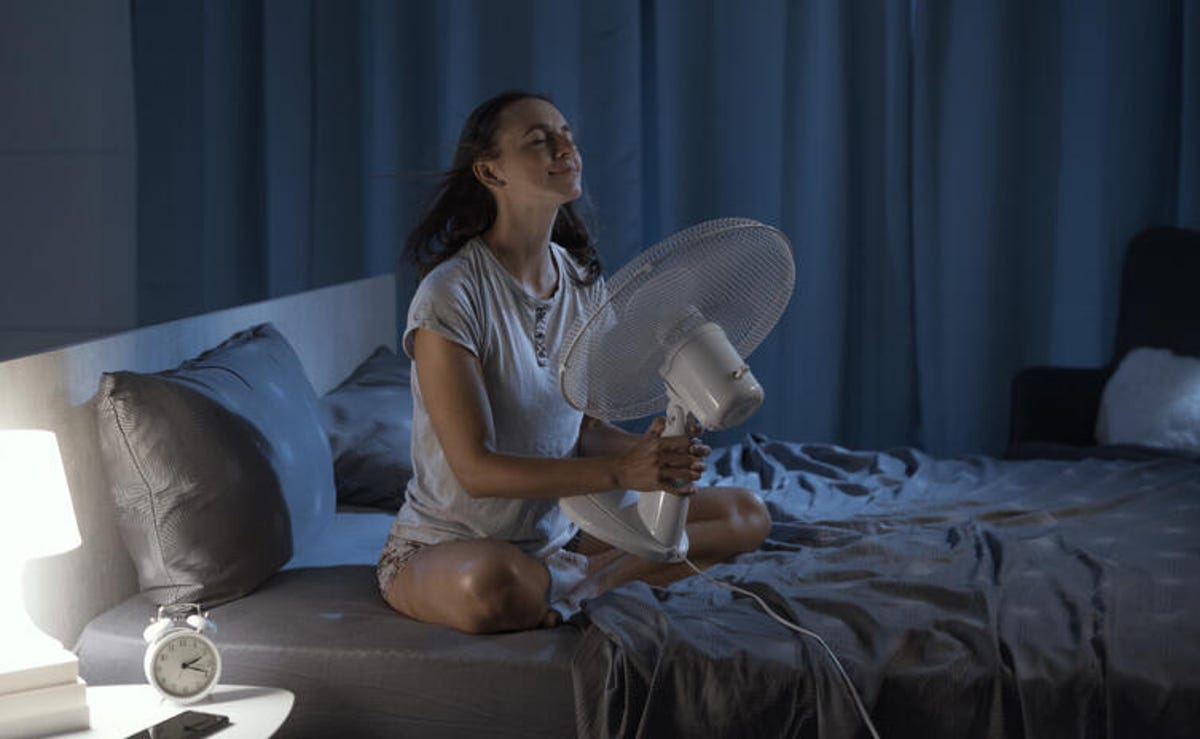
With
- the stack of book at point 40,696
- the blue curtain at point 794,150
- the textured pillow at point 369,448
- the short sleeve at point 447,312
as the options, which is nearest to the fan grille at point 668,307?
the short sleeve at point 447,312

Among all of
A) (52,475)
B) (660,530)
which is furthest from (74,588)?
(660,530)

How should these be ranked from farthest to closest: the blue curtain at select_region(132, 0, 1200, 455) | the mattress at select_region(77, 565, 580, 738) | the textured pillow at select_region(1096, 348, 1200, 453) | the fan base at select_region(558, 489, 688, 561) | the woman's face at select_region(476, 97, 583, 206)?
the blue curtain at select_region(132, 0, 1200, 455) < the textured pillow at select_region(1096, 348, 1200, 453) < the woman's face at select_region(476, 97, 583, 206) < the fan base at select_region(558, 489, 688, 561) < the mattress at select_region(77, 565, 580, 738)

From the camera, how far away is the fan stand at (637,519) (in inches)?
75.1

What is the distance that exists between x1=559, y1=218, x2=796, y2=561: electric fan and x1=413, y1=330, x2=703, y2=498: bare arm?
0.08m

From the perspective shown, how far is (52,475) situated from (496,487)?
58cm

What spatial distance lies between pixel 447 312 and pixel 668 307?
412mm

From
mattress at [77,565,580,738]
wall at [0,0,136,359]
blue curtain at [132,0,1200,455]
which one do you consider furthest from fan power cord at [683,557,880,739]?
wall at [0,0,136,359]

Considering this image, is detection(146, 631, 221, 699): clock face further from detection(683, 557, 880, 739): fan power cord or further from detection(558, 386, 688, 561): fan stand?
detection(683, 557, 880, 739): fan power cord

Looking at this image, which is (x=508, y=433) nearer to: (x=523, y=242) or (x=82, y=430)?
(x=523, y=242)

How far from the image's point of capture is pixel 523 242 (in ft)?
7.07

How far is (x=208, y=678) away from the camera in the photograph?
1.70 m

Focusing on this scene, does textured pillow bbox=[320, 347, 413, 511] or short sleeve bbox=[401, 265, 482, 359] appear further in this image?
textured pillow bbox=[320, 347, 413, 511]

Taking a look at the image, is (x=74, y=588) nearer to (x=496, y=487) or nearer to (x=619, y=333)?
(x=496, y=487)

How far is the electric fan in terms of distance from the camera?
5.40ft
